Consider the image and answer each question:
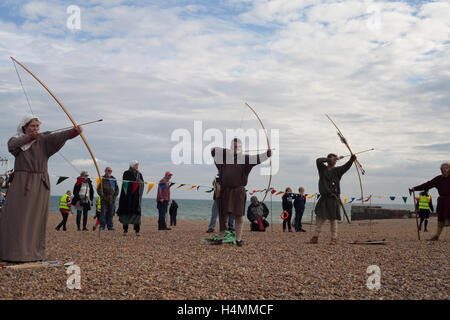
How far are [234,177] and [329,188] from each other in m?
2.22

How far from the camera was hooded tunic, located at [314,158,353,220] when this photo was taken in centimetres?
902

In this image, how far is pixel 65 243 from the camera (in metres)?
8.64

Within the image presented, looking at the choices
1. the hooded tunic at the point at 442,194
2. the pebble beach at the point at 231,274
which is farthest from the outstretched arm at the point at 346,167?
the hooded tunic at the point at 442,194

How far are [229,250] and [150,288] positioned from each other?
3367 mm

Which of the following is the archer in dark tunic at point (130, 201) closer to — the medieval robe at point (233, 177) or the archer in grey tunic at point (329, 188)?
the medieval robe at point (233, 177)

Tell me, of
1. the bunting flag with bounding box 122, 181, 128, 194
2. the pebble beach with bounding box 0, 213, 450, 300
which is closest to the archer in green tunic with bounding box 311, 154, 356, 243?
the pebble beach with bounding box 0, 213, 450, 300

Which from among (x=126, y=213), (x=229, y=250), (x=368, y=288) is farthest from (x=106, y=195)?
(x=368, y=288)

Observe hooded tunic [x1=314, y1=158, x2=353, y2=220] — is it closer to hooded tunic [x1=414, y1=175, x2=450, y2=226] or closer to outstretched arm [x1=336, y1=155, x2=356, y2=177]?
outstretched arm [x1=336, y1=155, x2=356, y2=177]

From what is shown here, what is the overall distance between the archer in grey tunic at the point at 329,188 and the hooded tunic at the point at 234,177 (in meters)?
1.81

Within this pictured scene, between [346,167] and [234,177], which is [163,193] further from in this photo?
[346,167]

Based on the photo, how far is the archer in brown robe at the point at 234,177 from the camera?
8.05 m

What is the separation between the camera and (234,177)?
8133 mm

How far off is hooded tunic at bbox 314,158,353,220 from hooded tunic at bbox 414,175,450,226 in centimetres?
224
